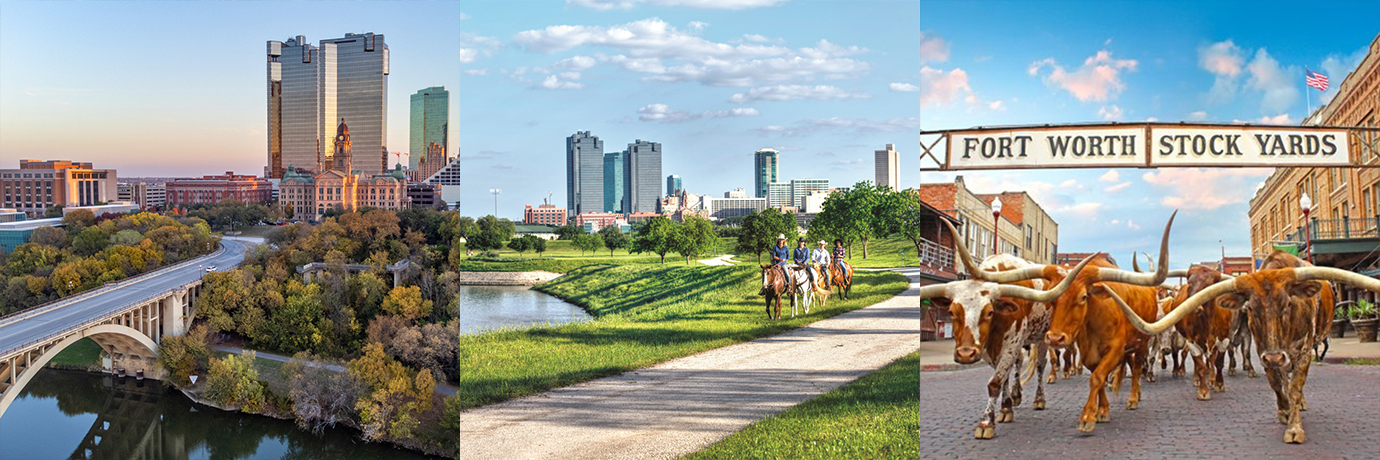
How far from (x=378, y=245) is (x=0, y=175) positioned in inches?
352

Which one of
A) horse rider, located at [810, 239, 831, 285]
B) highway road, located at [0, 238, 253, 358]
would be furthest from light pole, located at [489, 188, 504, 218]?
highway road, located at [0, 238, 253, 358]

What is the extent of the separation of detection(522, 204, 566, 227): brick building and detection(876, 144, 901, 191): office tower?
2.90m

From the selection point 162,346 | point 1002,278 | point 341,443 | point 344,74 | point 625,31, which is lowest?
point 341,443

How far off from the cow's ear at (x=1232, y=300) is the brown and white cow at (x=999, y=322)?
71 cm

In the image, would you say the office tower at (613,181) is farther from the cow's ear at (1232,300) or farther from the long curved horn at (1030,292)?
the cow's ear at (1232,300)

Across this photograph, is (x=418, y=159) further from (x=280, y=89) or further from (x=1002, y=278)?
(x=1002, y=278)

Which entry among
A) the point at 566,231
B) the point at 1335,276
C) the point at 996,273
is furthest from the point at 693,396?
the point at 1335,276

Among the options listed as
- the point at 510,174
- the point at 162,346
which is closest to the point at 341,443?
the point at 162,346

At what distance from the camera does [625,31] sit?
8.51m

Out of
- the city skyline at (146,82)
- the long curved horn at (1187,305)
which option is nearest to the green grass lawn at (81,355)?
the city skyline at (146,82)

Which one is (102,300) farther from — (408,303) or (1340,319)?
(1340,319)

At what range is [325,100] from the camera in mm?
18844

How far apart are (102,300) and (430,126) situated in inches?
461

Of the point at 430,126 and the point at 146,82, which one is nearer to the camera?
the point at 430,126
